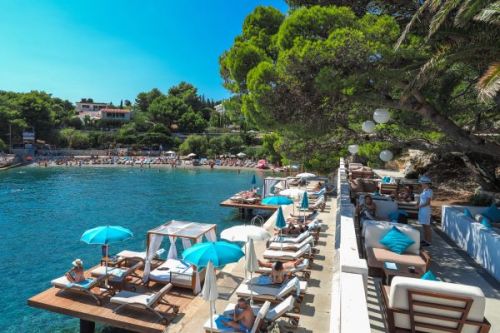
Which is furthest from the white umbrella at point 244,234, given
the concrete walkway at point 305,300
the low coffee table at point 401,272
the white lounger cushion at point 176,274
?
the low coffee table at point 401,272

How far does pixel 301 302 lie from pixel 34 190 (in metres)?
44.8

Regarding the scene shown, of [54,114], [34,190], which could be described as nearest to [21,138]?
[54,114]

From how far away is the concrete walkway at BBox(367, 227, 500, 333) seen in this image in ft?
19.6

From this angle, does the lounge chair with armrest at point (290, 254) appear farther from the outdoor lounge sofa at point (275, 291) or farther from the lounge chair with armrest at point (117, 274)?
the lounge chair with armrest at point (117, 274)

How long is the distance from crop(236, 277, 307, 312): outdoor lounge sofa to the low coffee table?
178 centimetres

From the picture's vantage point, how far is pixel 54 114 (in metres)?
85.3

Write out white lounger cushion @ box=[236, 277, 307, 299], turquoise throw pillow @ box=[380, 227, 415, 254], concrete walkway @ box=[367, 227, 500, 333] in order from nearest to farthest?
concrete walkway @ box=[367, 227, 500, 333], white lounger cushion @ box=[236, 277, 307, 299], turquoise throw pillow @ box=[380, 227, 415, 254]

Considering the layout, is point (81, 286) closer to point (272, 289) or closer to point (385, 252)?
point (272, 289)

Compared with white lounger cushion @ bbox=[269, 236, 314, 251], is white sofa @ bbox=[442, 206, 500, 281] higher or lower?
higher

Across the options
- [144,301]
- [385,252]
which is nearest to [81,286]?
[144,301]

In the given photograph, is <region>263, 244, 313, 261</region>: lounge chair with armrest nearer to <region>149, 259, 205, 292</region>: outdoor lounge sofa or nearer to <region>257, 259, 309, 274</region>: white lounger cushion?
<region>257, 259, 309, 274</region>: white lounger cushion

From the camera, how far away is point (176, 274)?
1020 cm

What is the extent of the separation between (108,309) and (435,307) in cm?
775

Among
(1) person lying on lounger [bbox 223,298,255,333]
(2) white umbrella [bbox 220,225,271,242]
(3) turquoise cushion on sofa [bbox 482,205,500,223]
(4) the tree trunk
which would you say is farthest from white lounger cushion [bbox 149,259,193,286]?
(3) turquoise cushion on sofa [bbox 482,205,500,223]
